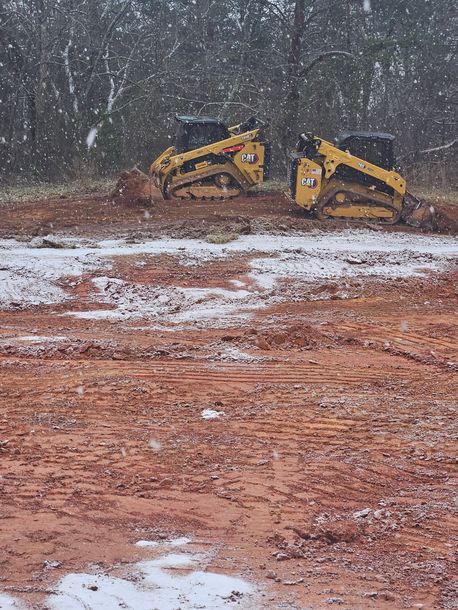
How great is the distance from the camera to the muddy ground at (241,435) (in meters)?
4.20

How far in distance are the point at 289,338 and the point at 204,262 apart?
405 cm

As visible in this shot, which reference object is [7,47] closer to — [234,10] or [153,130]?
[153,130]

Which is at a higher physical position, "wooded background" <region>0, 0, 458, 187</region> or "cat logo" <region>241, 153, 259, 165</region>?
"wooded background" <region>0, 0, 458, 187</region>

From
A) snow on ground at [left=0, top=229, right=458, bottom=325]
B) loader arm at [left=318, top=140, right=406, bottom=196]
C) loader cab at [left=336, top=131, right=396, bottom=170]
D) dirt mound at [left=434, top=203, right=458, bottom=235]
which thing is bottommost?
snow on ground at [left=0, top=229, right=458, bottom=325]

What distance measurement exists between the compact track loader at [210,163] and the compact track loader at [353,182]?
182 cm

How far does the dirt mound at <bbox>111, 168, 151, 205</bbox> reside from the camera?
705 inches

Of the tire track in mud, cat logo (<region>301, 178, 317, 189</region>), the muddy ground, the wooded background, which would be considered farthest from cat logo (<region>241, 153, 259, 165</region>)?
the tire track in mud

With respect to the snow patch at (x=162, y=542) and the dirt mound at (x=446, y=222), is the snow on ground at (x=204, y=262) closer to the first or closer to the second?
the dirt mound at (x=446, y=222)

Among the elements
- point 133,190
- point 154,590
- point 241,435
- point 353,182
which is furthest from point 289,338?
point 133,190

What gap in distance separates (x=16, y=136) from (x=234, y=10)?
929 cm

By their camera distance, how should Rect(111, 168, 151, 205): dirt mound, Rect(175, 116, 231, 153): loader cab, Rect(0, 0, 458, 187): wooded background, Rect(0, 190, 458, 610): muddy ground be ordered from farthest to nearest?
Rect(0, 0, 458, 187): wooded background < Rect(175, 116, 231, 153): loader cab < Rect(111, 168, 151, 205): dirt mound < Rect(0, 190, 458, 610): muddy ground

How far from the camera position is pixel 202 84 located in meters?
26.1

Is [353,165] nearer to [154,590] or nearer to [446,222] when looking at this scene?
[446,222]

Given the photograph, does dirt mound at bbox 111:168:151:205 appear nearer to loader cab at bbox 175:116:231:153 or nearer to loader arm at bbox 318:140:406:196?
loader cab at bbox 175:116:231:153
